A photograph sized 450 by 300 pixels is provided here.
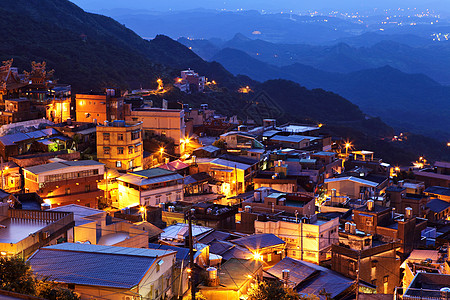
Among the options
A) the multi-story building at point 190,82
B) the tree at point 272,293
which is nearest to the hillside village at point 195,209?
the tree at point 272,293

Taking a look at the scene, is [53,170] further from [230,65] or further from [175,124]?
[230,65]

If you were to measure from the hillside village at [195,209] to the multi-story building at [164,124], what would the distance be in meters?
0.09

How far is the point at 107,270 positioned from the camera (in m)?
10.2

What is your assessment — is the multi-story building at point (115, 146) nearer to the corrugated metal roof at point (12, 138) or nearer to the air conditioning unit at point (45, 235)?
the corrugated metal roof at point (12, 138)

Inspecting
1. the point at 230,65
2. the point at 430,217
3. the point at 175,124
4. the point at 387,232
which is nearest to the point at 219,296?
the point at 387,232

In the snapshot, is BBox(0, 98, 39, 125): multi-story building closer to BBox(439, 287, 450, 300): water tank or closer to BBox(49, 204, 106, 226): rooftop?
BBox(49, 204, 106, 226): rooftop

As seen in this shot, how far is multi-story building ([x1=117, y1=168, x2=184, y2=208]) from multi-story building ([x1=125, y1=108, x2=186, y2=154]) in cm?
812

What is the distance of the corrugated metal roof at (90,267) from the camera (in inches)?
389

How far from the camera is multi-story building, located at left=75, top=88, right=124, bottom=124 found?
3547 cm

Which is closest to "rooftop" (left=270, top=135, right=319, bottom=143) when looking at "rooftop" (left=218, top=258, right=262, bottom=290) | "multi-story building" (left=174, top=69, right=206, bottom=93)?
"rooftop" (left=218, top=258, right=262, bottom=290)

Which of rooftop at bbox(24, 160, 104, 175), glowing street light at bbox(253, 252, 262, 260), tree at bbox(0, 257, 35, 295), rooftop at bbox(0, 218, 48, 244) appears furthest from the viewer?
rooftop at bbox(24, 160, 104, 175)

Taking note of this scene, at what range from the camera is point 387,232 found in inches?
824

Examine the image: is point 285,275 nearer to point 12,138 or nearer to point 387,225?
point 387,225

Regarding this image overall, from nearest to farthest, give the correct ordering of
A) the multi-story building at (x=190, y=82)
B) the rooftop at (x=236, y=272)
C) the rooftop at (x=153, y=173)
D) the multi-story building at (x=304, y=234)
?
the rooftop at (x=236, y=272) → the multi-story building at (x=304, y=234) → the rooftop at (x=153, y=173) → the multi-story building at (x=190, y=82)
